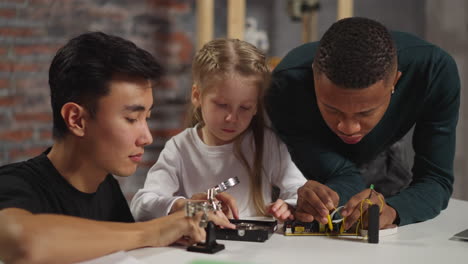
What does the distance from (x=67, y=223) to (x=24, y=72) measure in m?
1.31

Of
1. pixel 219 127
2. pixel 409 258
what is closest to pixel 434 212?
pixel 409 258

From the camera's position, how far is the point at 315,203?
1127 millimetres

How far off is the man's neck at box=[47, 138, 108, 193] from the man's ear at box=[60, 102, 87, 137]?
0.10ft

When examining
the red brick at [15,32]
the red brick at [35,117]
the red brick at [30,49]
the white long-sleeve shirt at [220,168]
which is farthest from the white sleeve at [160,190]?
the red brick at [35,117]

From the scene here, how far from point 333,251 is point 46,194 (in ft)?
1.77

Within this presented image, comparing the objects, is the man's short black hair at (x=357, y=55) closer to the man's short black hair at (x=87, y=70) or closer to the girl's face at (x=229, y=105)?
the girl's face at (x=229, y=105)

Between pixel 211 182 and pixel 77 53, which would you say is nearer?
pixel 77 53

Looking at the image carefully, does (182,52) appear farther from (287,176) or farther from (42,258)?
(42,258)

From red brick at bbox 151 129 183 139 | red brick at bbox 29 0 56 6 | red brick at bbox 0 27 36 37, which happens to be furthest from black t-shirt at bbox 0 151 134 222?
red brick at bbox 151 129 183 139

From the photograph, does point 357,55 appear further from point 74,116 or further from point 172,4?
point 172,4

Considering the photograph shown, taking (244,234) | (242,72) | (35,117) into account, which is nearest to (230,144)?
(242,72)

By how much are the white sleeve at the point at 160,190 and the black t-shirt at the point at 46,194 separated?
10 cm

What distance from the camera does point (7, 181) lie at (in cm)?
92

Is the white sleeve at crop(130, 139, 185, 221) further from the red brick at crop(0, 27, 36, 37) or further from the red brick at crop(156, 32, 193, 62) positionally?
the red brick at crop(156, 32, 193, 62)
